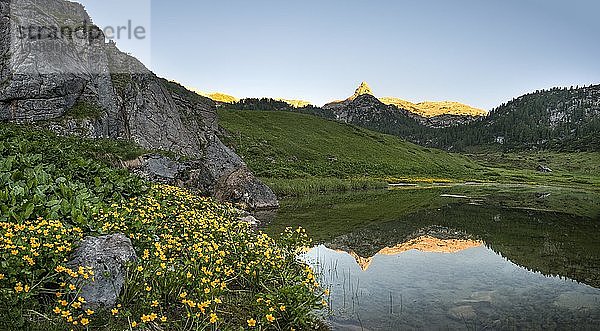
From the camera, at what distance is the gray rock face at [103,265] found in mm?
7695

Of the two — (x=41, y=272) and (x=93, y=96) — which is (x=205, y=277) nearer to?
(x=41, y=272)

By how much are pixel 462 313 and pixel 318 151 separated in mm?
93660

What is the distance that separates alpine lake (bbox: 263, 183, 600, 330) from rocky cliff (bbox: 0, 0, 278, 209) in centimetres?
652

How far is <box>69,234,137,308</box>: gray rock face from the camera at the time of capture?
303 inches

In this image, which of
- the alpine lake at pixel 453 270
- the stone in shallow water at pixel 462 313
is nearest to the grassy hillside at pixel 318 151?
the alpine lake at pixel 453 270

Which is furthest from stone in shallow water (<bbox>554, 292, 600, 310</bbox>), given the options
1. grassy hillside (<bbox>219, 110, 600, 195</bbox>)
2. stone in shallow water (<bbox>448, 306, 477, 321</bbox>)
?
grassy hillside (<bbox>219, 110, 600, 195</bbox>)

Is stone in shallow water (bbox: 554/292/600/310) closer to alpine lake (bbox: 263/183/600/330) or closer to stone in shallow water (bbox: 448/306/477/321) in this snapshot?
alpine lake (bbox: 263/183/600/330)

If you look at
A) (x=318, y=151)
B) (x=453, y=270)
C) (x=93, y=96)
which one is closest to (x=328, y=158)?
(x=318, y=151)

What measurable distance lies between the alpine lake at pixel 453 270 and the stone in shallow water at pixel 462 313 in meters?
0.06

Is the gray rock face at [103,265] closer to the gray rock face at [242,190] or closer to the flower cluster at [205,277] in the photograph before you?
the flower cluster at [205,277]

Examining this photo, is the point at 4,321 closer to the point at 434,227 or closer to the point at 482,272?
the point at 482,272

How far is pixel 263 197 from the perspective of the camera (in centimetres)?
3606

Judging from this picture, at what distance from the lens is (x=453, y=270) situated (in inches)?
704

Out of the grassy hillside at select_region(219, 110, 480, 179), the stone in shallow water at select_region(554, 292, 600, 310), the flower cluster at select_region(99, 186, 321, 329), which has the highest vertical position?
the grassy hillside at select_region(219, 110, 480, 179)
